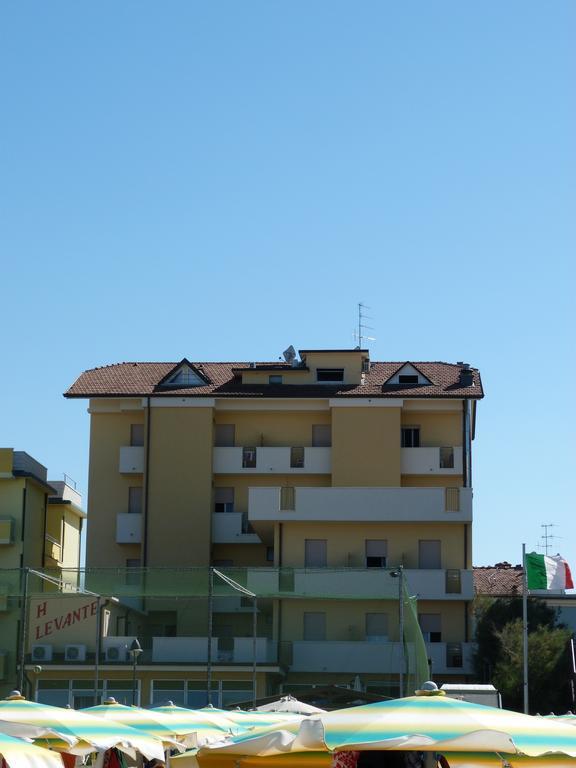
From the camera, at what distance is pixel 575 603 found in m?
61.1

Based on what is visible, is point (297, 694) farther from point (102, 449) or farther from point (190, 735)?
point (102, 449)

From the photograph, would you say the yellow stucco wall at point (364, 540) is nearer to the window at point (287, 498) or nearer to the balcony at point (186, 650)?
the window at point (287, 498)

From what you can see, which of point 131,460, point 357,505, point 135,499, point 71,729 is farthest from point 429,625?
point 71,729

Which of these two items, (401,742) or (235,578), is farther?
(235,578)

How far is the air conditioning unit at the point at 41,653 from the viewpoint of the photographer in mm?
38625

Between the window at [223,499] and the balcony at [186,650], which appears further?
the window at [223,499]

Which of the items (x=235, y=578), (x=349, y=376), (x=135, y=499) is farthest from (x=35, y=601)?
(x=349, y=376)

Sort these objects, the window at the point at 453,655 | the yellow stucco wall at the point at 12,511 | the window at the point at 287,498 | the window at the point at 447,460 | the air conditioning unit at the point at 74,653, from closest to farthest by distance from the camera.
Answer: the air conditioning unit at the point at 74,653 → the window at the point at 453,655 → the window at the point at 287,498 → the window at the point at 447,460 → the yellow stucco wall at the point at 12,511

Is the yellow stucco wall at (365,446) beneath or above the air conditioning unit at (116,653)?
above

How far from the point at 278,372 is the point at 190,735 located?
105 ft

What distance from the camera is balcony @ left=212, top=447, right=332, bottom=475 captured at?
5181cm

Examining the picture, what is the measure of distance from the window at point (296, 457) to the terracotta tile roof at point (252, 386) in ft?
6.83

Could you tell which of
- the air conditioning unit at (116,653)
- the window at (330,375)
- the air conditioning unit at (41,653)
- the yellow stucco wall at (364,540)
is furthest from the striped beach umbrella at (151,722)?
the window at (330,375)

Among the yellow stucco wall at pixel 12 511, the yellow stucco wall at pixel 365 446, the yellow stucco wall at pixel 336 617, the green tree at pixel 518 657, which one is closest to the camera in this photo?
the yellow stucco wall at pixel 336 617
